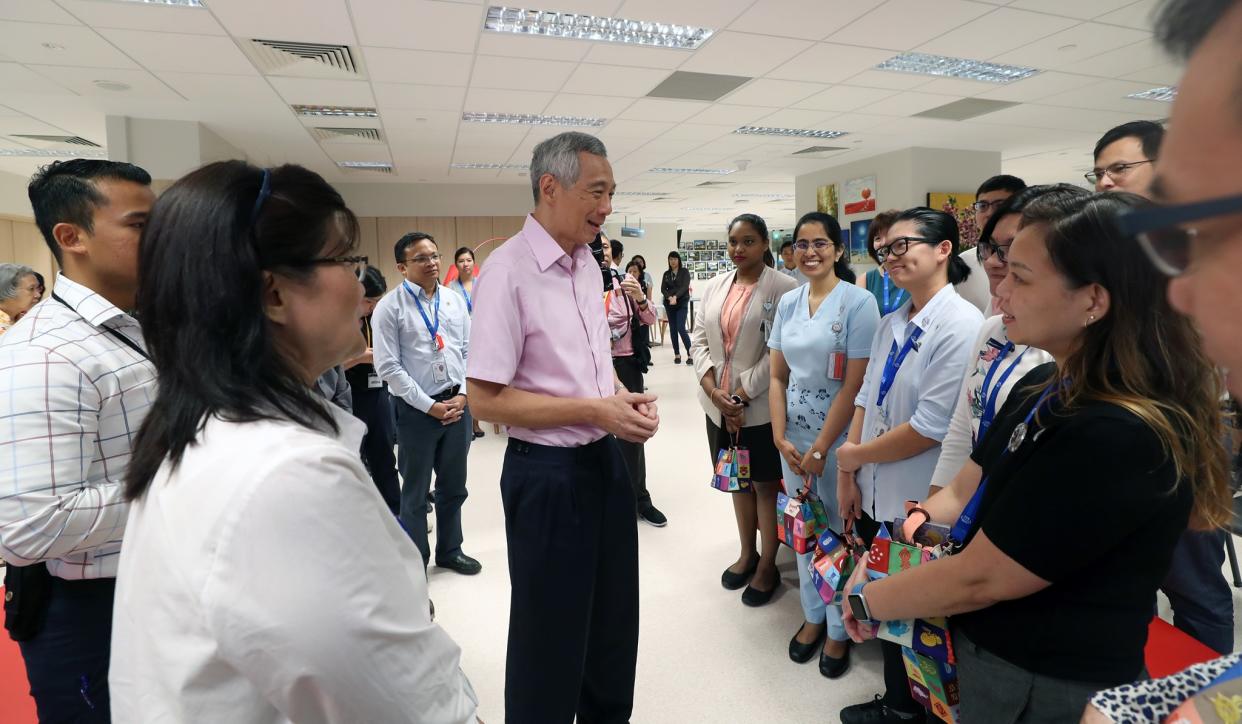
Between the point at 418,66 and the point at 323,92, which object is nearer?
the point at 418,66

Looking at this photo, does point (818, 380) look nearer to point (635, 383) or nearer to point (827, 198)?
point (635, 383)

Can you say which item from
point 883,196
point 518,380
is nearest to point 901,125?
point 883,196

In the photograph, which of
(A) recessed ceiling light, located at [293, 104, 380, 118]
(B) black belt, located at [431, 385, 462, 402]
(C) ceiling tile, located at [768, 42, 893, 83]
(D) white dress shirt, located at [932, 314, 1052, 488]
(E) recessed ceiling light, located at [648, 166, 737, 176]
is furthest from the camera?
(E) recessed ceiling light, located at [648, 166, 737, 176]

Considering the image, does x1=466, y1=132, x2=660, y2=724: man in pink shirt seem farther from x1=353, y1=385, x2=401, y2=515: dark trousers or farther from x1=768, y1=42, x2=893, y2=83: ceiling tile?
x1=768, y1=42, x2=893, y2=83: ceiling tile

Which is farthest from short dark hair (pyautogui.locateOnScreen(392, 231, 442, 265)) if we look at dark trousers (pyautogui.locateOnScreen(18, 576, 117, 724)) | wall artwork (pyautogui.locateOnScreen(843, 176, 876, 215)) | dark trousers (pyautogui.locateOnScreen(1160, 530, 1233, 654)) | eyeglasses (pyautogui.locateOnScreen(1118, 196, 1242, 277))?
wall artwork (pyautogui.locateOnScreen(843, 176, 876, 215))

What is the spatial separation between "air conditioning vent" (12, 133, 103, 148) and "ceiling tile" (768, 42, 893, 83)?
7.37 meters

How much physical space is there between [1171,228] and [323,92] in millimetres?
6035

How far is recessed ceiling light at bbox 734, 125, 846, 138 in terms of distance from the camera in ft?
23.1

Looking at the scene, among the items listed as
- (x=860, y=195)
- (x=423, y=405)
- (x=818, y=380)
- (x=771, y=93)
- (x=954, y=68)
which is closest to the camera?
(x=818, y=380)

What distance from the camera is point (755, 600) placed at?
8.93 feet

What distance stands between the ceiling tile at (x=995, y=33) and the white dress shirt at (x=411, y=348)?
159 inches

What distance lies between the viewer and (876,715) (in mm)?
1950

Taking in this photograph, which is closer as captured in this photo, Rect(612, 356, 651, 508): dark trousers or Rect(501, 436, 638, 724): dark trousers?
Rect(501, 436, 638, 724): dark trousers

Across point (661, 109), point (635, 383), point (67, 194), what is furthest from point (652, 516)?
point (661, 109)
